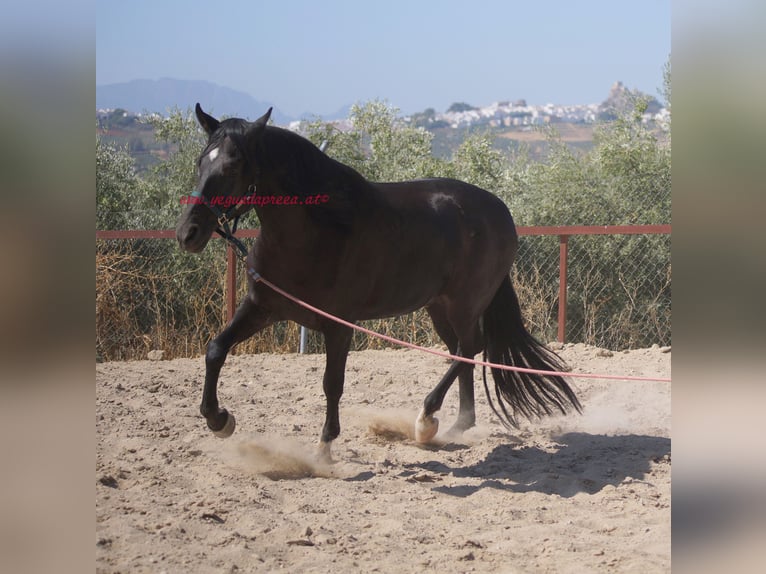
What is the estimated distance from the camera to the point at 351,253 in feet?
15.5

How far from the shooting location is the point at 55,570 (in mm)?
1494

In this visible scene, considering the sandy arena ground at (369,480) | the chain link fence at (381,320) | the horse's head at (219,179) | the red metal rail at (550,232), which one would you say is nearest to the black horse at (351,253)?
the horse's head at (219,179)

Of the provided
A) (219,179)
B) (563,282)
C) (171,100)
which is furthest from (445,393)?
(171,100)

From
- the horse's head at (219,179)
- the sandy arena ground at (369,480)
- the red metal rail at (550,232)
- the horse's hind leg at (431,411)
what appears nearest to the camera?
the sandy arena ground at (369,480)

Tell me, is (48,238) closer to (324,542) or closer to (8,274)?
(8,274)

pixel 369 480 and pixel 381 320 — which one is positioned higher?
pixel 381 320

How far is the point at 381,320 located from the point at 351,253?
14.6 ft

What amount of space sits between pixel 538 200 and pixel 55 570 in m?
11.1

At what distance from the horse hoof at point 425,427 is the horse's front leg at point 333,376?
792 millimetres

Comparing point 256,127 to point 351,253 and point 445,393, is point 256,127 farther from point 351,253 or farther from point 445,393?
point 445,393

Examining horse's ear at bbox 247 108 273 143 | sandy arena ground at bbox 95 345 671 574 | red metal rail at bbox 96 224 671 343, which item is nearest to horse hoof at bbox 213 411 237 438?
sandy arena ground at bbox 95 345 671 574

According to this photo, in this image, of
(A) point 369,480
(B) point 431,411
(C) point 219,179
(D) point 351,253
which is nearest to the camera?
(C) point 219,179

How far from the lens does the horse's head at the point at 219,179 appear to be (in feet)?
13.3

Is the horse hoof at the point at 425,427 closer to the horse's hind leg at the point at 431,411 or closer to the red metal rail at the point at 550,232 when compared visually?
the horse's hind leg at the point at 431,411
